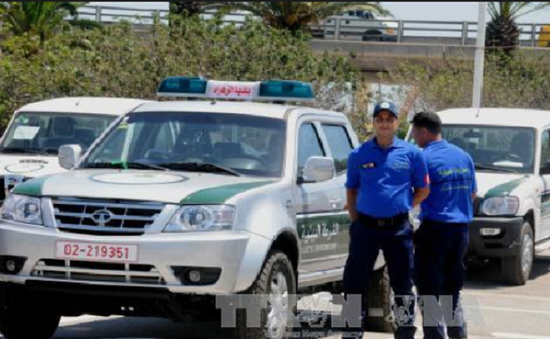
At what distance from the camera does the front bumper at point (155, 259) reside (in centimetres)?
827

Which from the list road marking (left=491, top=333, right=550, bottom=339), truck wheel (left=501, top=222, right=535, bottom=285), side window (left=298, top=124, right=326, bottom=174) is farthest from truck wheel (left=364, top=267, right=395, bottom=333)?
truck wheel (left=501, top=222, right=535, bottom=285)

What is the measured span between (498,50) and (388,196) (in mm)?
28191

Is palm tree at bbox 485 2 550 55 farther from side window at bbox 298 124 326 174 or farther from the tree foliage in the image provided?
side window at bbox 298 124 326 174

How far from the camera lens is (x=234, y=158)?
9.54m

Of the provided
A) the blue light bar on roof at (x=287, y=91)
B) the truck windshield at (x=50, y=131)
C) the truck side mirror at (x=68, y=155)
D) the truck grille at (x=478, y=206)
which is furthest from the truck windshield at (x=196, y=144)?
the truck windshield at (x=50, y=131)

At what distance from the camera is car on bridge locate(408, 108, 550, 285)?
47.5 feet

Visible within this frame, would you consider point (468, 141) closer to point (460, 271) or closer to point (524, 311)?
point (524, 311)

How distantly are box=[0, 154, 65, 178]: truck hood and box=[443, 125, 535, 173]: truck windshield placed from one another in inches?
189

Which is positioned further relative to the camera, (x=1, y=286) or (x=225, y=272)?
(x=1, y=286)

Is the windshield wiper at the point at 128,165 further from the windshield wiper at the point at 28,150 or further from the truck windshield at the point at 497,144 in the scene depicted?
the truck windshield at the point at 497,144

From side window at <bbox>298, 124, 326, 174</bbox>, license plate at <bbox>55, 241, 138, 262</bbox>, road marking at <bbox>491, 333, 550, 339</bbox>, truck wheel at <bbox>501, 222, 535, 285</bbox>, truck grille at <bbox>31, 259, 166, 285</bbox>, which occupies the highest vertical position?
side window at <bbox>298, 124, 326, 174</bbox>

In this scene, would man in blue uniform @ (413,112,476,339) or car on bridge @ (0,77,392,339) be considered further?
man in blue uniform @ (413,112,476,339)

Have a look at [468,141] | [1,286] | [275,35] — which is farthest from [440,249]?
[275,35]

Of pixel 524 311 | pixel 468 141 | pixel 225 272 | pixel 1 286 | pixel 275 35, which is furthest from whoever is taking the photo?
pixel 275 35
